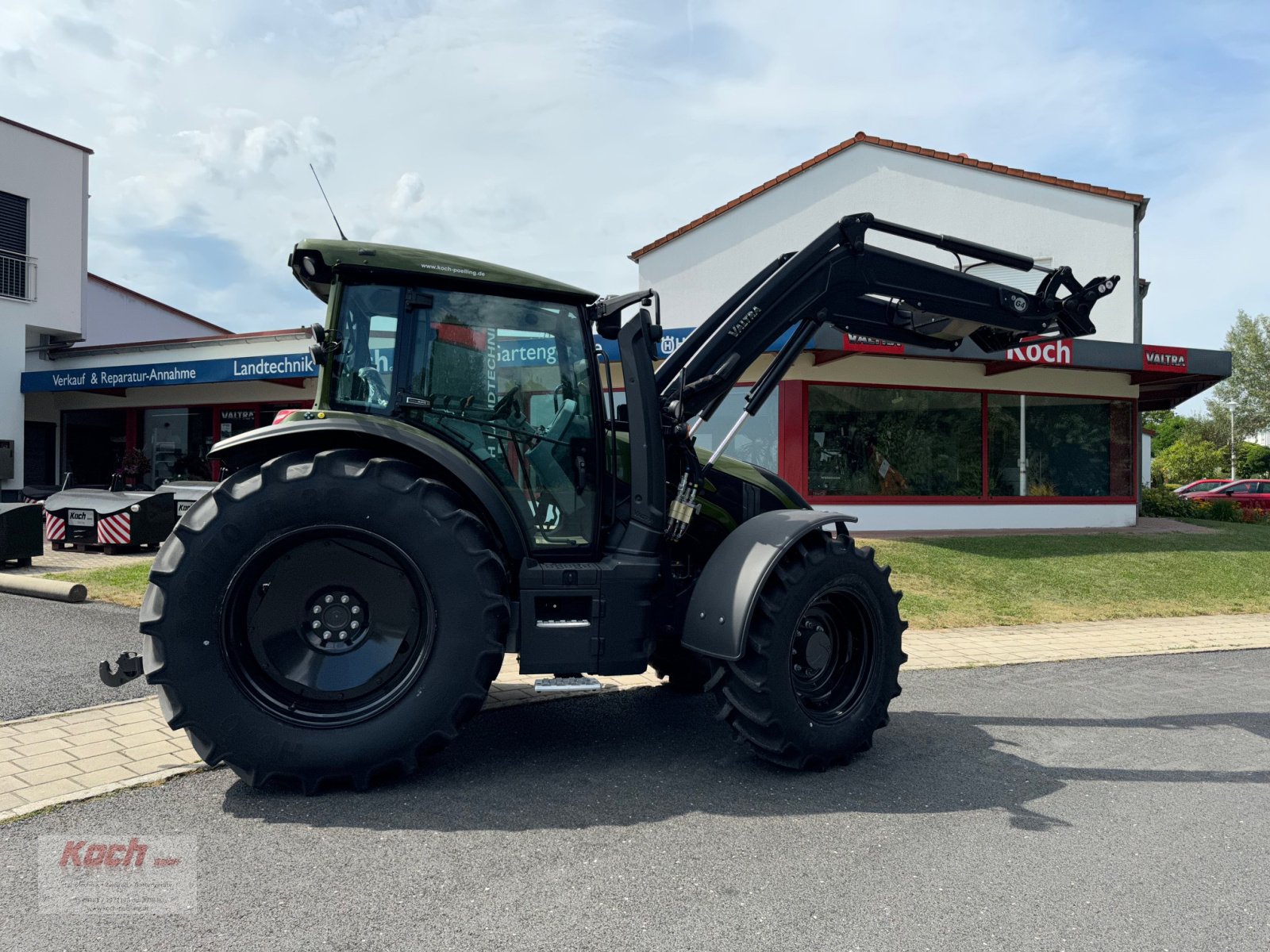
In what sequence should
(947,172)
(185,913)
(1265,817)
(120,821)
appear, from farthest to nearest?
(947,172) → (1265,817) → (120,821) → (185,913)

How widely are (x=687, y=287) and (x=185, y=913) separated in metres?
22.4

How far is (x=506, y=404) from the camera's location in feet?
14.9

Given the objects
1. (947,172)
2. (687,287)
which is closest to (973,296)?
(947,172)

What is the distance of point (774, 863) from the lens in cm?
347

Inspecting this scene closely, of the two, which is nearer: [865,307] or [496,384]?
[496,384]

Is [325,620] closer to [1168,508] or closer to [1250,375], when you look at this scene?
[1168,508]

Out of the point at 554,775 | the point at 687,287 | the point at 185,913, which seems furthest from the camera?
the point at 687,287

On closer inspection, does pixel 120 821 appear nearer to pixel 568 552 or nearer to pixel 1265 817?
pixel 568 552

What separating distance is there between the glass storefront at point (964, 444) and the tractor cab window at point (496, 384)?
11.9 m

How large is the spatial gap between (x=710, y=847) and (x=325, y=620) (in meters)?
1.96

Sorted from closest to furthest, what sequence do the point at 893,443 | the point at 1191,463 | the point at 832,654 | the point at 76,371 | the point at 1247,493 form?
the point at 832,654, the point at 893,443, the point at 76,371, the point at 1247,493, the point at 1191,463

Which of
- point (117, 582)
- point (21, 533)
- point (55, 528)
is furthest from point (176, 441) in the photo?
point (117, 582)

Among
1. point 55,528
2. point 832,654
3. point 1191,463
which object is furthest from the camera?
point 1191,463

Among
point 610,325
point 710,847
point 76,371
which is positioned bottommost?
point 710,847
